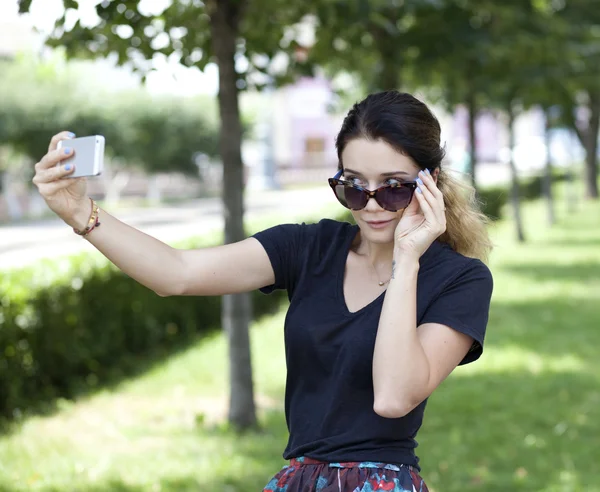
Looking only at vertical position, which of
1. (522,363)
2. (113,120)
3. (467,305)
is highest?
(113,120)

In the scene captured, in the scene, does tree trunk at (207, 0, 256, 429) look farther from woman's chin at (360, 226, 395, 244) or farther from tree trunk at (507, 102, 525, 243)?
tree trunk at (507, 102, 525, 243)

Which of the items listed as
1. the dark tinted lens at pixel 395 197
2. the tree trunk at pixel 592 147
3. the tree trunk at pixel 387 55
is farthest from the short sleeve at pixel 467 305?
the tree trunk at pixel 592 147

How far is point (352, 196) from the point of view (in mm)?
2467

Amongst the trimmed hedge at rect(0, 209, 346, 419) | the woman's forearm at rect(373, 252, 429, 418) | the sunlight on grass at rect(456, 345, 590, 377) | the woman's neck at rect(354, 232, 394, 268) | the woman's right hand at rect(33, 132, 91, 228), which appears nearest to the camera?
the woman's forearm at rect(373, 252, 429, 418)

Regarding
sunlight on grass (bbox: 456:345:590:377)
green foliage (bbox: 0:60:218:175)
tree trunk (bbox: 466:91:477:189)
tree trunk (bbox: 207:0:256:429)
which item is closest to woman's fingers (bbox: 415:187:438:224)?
tree trunk (bbox: 207:0:256:429)

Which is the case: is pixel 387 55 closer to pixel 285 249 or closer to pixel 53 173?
pixel 285 249

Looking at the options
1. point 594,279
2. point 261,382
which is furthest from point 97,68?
point 261,382

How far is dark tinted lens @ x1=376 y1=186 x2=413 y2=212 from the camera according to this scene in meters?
2.40

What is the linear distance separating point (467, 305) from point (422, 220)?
9.6 inches

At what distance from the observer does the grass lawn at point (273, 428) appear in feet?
17.8

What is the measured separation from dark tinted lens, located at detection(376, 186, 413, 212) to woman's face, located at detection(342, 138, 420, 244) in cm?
2

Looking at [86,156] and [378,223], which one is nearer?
[86,156]

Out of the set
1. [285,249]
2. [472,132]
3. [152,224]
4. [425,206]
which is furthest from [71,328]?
[152,224]

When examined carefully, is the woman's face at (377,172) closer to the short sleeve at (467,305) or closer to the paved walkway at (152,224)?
the short sleeve at (467,305)
